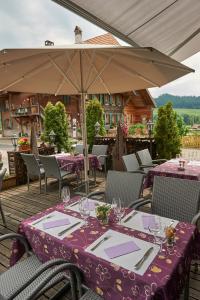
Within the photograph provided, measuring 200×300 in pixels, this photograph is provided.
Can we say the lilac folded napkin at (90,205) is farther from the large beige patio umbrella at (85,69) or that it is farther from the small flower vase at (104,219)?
the large beige patio umbrella at (85,69)

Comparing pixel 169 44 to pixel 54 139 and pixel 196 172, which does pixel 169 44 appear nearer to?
pixel 196 172

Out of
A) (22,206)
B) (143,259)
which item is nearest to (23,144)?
(22,206)

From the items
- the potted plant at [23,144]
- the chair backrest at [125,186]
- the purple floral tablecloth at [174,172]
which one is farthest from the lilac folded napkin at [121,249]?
the potted plant at [23,144]

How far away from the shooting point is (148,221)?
197 cm

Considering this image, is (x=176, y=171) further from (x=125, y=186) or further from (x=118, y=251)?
(x=118, y=251)

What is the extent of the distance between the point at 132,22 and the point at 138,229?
118 inches

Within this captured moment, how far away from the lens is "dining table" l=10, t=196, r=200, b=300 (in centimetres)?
127

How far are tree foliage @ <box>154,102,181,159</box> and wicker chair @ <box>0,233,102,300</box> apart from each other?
513 cm

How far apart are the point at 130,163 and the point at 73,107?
15.4m

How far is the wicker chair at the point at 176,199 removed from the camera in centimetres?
231

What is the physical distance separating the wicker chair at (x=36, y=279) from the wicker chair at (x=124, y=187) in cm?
114

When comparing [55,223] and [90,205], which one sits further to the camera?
[90,205]

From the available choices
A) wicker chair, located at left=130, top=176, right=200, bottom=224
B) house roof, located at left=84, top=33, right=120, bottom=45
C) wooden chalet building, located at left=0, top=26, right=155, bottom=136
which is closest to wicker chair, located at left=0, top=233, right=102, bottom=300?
wicker chair, located at left=130, top=176, right=200, bottom=224

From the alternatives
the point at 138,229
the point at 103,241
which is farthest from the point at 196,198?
the point at 103,241
